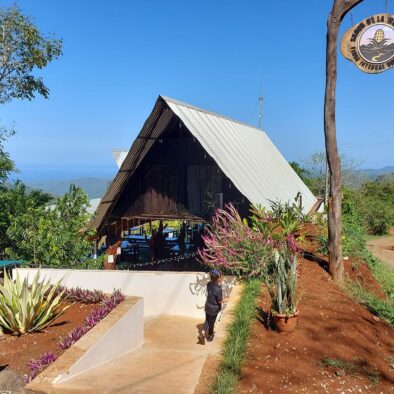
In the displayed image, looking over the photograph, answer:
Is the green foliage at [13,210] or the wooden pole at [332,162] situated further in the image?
the green foliage at [13,210]

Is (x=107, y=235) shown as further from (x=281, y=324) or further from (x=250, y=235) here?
(x=281, y=324)

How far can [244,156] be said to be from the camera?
14.0 metres

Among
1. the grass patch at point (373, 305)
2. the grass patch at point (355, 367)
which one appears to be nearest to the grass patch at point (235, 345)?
the grass patch at point (355, 367)

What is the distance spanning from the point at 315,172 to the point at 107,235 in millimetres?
20893

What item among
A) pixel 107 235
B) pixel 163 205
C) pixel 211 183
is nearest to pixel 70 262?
pixel 107 235

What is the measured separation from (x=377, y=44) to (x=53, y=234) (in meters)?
10.2

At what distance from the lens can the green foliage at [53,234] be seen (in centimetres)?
1254

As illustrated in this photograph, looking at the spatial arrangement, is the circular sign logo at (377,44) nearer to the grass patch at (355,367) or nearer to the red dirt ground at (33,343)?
the grass patch at (355,367)

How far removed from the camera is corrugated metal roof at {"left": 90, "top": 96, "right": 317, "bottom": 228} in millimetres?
11391

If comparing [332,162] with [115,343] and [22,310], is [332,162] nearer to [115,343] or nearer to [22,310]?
[115,343]

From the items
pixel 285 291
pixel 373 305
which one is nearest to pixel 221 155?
pixel 373 305

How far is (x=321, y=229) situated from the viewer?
11.5 metres

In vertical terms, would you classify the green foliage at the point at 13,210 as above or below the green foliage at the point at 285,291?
above

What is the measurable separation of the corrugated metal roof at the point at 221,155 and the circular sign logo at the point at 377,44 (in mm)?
4386
